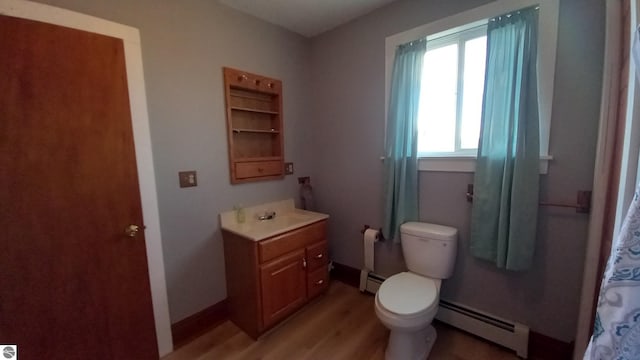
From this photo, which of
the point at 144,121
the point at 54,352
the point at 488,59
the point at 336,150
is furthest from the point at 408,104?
the point at 54,352

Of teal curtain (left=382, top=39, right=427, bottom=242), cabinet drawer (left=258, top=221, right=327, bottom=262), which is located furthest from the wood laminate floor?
teal curtain (left=382, top=39, right=427, bottom=242)

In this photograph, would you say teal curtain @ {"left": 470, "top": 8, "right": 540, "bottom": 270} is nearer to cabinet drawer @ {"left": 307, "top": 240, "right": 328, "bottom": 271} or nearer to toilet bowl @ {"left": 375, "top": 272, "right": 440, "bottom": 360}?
toilet bowl @ {"left": 375, "top": 272, "right": 440, "bottom": 360}

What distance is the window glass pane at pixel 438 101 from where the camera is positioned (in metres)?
1.84

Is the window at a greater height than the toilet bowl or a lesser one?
greater

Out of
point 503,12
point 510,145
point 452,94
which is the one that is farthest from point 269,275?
point 503,12

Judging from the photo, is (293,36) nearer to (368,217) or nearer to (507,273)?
(368,217)

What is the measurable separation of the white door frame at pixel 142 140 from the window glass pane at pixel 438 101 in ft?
6.14

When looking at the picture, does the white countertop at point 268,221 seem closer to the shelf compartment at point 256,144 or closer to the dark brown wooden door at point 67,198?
the shelf compartment at point 256,144

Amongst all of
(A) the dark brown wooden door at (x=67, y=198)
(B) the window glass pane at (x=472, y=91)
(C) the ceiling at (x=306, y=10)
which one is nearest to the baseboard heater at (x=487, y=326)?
(B) the window glass pane at (x=472, y=91)

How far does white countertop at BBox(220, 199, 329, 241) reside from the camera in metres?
1.81

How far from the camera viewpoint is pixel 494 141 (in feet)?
5.11

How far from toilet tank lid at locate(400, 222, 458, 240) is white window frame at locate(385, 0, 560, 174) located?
414 millimetres

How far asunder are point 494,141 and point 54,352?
2.63 m

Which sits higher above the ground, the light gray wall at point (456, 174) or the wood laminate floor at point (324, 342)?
the light gray wall at point (456, 174)
